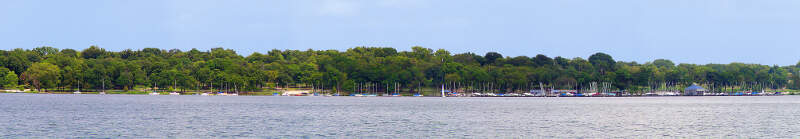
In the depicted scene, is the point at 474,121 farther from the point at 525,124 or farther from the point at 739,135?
the point at 739,135

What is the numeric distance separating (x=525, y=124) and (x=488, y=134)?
13239mm

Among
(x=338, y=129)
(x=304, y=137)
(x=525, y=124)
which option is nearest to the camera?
(x=304, y=137)

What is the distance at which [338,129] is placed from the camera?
57.3 m

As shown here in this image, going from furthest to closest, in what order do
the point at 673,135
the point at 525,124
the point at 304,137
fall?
the point at 525,124 → the point at 673,135 → the point at 304,137

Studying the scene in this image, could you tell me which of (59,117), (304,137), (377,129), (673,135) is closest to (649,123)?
(673,135)

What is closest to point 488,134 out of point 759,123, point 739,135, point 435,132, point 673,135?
point 435,132

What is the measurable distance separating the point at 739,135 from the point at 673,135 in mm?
5463

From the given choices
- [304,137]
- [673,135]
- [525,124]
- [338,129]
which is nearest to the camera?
[304,137]

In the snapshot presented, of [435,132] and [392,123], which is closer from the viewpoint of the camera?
[435,132]

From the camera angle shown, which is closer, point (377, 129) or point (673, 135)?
point (673, 135)

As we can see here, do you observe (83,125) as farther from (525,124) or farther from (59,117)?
(525,124)

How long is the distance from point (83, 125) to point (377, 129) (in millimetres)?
24558

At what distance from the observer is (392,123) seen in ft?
219

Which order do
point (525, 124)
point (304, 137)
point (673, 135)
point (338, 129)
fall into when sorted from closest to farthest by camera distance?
point (304, 137) < point (673, 135) < point (338, 129) < point (525, 124)
